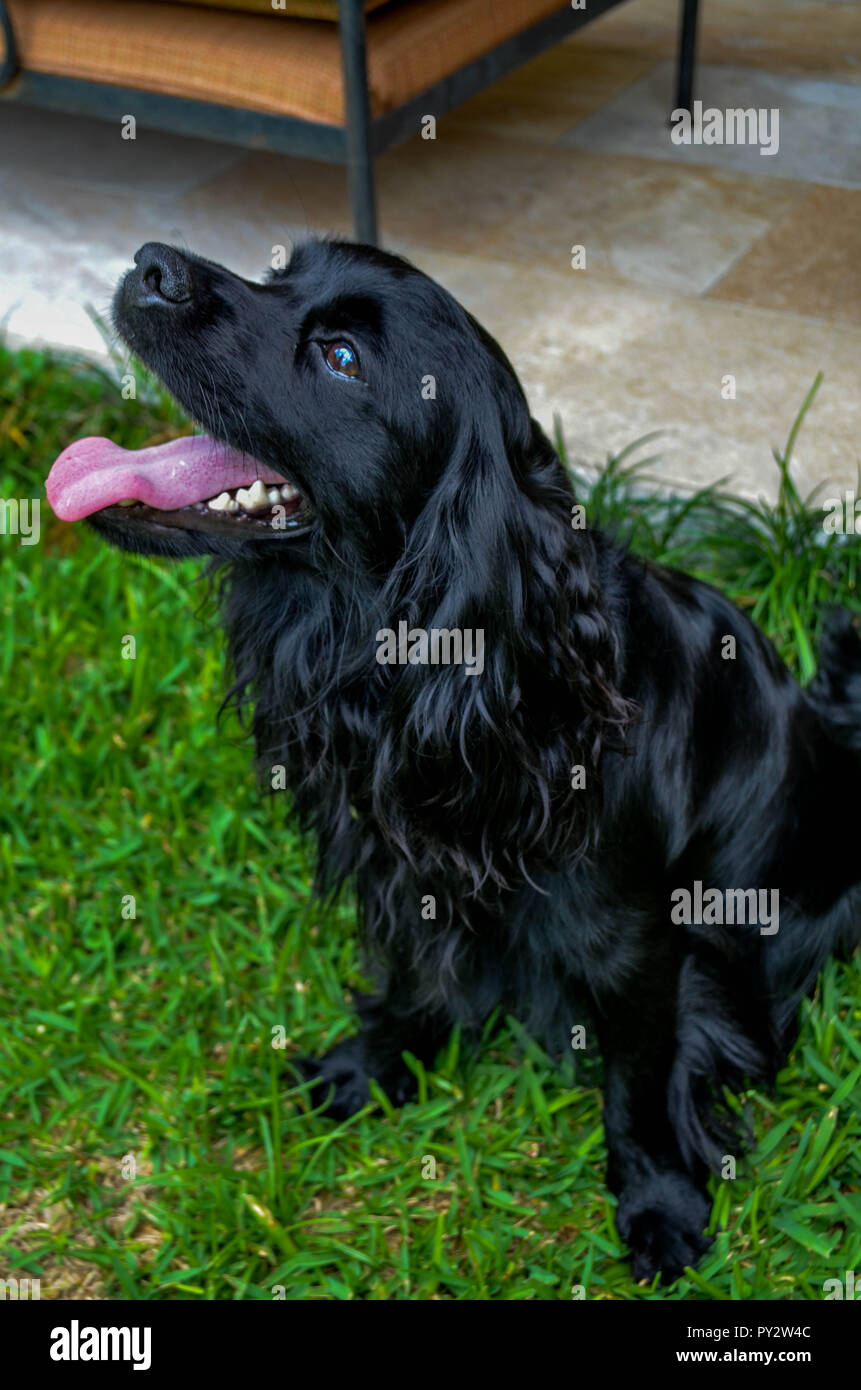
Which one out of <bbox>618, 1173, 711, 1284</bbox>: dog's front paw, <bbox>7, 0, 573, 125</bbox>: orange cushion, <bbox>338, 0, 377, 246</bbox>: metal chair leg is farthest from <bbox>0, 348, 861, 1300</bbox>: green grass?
<bbox>7, 0, 573, 125</bbox>: orange cushion

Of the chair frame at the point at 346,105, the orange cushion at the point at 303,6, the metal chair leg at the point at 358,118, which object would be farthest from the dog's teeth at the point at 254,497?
the orange cushion at the point at 303,6

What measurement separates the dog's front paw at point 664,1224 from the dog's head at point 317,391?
1105 mm

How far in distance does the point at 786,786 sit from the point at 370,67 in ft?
7.14

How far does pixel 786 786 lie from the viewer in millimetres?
2236

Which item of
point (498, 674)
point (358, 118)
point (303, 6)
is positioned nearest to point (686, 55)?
point (303, 6)

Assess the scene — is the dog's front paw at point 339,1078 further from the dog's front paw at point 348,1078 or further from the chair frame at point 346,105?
the chair frame at point 346,105

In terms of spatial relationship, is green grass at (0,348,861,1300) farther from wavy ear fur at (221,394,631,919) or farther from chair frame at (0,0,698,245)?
chair frame at (0,0,698,245)

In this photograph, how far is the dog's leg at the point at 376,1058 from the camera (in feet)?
7.86

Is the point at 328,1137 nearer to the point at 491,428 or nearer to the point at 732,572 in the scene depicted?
the point at 491,428

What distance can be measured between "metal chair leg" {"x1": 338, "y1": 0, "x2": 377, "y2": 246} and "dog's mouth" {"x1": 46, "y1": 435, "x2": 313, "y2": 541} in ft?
4.62

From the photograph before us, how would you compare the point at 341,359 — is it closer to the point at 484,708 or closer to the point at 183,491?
the point at 183,491

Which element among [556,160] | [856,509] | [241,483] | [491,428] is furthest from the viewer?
[556,160]

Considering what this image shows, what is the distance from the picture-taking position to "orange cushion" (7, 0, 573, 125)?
11.2 feet
